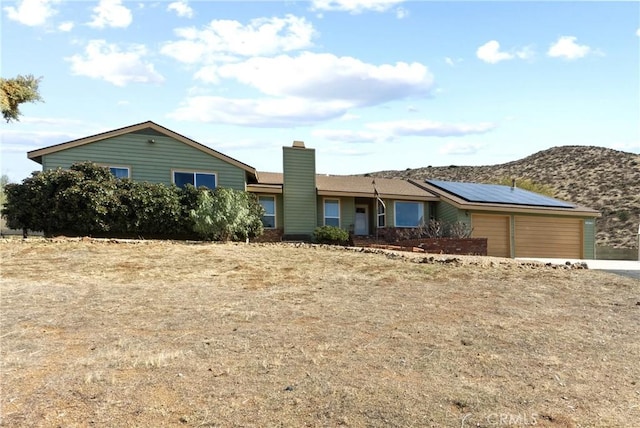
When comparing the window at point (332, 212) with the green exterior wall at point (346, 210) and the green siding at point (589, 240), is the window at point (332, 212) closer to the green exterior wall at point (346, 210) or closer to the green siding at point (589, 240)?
the green exterior wall at point (346, 210)

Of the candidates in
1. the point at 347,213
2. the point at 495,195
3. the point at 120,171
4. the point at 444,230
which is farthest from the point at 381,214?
the point at 120,171

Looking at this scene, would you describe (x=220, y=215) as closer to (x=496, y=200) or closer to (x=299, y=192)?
(x=299, y=192)

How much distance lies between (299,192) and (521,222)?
11276 mm

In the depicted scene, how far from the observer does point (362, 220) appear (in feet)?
77.5

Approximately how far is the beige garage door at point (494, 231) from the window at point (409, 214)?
260cm

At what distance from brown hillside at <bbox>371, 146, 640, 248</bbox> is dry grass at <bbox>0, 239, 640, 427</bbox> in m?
29.8

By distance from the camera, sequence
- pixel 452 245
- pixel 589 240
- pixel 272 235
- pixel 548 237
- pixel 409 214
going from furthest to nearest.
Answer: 1. pixel 589 240
2. pixel 548 237
3. pixel 409 214
4. pixel 272 235
5. pixel 452 245

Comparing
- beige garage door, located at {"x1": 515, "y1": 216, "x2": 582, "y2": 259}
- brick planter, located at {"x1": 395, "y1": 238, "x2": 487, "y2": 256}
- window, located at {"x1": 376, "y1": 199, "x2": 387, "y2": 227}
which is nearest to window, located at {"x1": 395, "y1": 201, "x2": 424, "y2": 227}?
window, located at {"x1": 376, "y1": 199, "x2": 387, "y2": 227}

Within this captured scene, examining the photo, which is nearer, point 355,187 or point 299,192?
point 299,192

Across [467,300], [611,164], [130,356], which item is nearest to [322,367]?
[130,356]

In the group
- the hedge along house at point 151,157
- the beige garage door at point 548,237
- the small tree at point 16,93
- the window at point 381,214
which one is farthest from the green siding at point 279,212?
the beige garage door at point 548,237

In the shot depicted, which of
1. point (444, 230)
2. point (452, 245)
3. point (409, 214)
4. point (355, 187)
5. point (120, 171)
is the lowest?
point (452, 245)

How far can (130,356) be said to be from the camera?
4.67m

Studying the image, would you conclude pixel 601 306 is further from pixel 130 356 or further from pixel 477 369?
pixel 130 356
